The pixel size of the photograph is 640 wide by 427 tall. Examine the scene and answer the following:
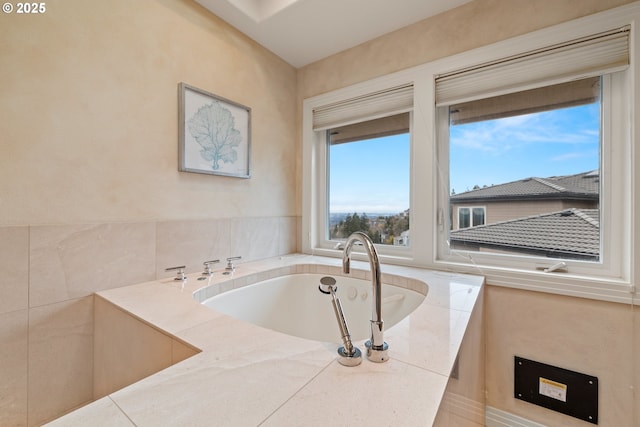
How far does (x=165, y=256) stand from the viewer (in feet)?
4.61

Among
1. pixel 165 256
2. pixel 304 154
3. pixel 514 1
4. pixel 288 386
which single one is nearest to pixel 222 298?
pixel 165 256

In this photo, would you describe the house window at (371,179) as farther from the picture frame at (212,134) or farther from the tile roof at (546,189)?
the picture frame at (212,134)

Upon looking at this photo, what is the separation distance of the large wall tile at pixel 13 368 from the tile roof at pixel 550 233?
213 centimetres

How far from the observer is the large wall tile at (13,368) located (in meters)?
0.98

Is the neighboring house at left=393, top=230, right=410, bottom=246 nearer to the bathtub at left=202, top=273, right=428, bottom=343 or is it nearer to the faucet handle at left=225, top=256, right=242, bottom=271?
the bathtub at left=202, top=273, right=428, bottom=343

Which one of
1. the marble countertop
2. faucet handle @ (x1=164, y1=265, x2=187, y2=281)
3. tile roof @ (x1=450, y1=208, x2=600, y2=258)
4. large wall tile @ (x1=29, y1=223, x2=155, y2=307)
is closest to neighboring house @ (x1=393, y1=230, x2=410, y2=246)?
tile roof @ (x1=450, y1=208, x2=600, y2=258)

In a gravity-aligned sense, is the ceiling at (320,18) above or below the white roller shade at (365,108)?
above

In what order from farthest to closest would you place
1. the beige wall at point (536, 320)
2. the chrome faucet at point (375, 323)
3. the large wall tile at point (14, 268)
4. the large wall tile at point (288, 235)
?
the large wall tile at point (288, 235), the beige wall at point (536, 320), the large wall tile at point (14, 268), the chrome faucet at point (375, 323)

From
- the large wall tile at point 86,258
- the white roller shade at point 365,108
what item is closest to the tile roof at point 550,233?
the white roller shade at point 365,108

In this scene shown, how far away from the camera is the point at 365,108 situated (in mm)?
1938

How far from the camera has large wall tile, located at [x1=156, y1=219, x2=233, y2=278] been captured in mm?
1400

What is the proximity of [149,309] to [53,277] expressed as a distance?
1.45 ft

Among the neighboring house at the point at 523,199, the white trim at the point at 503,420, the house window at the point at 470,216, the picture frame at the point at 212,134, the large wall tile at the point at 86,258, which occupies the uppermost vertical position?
the picture frame at the point at 212,134

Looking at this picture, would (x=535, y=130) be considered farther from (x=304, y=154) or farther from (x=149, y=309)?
(x=149, y=309)
